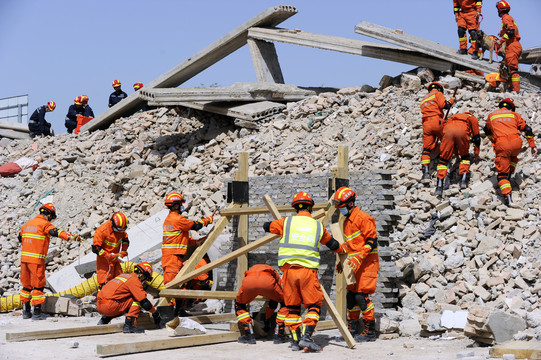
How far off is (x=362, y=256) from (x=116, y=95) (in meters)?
13.9

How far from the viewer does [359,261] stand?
8500 mm

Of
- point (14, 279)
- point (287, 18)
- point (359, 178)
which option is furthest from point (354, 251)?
point (287, 18)

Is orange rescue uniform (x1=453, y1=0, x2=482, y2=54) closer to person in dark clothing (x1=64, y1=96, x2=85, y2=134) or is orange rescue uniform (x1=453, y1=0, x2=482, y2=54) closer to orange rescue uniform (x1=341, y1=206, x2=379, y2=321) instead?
orange rescue uniform (x1=341, y1=206, x2=379, y2=321)

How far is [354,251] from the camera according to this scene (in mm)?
8734

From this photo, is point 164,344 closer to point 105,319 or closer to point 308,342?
point 308,342

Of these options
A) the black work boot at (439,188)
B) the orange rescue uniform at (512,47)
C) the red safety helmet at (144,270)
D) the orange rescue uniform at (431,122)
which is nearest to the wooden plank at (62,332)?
the red safety helmet at (144,270)

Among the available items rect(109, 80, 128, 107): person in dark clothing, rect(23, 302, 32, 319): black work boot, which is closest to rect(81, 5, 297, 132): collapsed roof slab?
rect(109, 80, 128, 107): person in dark clothing

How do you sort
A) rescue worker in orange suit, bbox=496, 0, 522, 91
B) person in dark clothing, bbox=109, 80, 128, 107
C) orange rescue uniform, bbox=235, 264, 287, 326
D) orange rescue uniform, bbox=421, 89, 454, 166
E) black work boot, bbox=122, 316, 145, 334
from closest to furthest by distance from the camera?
orange rescue uniform, bbox=235, 264, 287, 326, black work boot, bbox=122, 316, 145, 334, orange rescue uniform, bbox=421, 89, 454, 166, rescue worker in orange suit, bbox=496, 0, 522, 91, person in dark clothing, bbox=109, 80, 128, 107

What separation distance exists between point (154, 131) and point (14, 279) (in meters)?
5.33

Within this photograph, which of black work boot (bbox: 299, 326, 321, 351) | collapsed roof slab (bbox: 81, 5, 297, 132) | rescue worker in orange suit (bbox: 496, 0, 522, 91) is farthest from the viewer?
collapsed roof slab (bbox: 81, 5, 297, 132)

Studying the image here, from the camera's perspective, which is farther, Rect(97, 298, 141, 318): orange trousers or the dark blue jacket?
the dark blue jacket

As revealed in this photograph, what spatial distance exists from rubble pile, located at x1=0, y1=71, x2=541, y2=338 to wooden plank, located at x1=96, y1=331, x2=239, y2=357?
6.97 ft

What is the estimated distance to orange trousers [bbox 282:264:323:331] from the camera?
805 cm

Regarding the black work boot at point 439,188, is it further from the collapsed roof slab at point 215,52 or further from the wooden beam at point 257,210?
the collapsed roof slab at point 215,52
